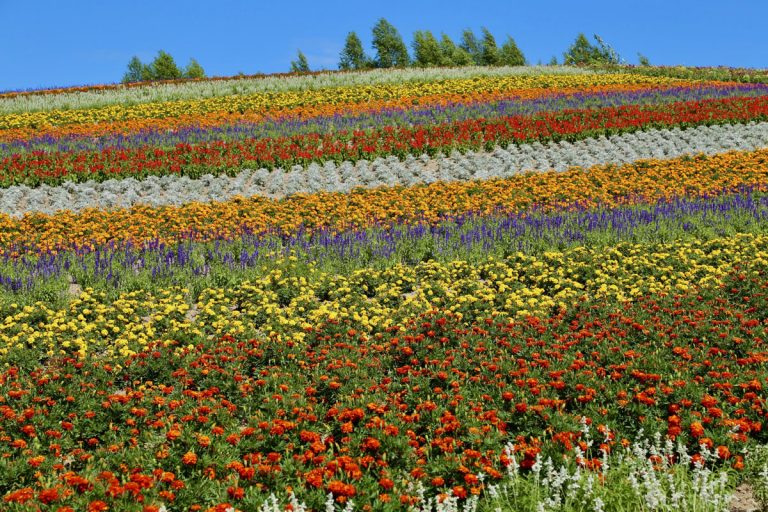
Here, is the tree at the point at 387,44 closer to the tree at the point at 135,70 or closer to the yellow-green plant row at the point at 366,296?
the tree at the point at 135,70

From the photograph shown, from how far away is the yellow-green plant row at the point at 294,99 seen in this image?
30.8 metres

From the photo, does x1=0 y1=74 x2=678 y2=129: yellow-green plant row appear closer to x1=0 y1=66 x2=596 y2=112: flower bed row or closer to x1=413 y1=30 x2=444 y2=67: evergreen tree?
x1=0 y1=66 x2=596 y2=112: flower bed row

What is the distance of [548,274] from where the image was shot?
1036 cm

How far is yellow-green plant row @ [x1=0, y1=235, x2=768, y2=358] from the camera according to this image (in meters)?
8.48

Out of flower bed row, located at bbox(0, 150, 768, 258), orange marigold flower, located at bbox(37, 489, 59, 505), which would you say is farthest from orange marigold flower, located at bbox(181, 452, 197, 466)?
flower bed row, located at bbox(0, 150, 768, 258)

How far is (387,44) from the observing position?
222ft

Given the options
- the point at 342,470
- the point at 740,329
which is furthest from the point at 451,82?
the point at 342,470

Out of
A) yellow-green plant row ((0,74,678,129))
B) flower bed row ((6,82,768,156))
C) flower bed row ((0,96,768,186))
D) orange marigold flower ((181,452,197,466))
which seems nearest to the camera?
orange marigold flower ((181,452,197,466))

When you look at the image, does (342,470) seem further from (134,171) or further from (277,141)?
(277,141)

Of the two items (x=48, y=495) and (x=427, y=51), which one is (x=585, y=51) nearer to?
(x=427, y=51)

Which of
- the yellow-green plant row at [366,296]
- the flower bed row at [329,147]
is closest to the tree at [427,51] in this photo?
the flower bed row at [329,147]

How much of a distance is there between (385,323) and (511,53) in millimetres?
72305

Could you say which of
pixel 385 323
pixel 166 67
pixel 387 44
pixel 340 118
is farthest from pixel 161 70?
pixel 385 323

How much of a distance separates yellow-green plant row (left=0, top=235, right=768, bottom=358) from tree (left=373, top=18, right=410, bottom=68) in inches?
2366
